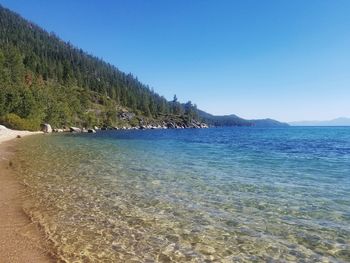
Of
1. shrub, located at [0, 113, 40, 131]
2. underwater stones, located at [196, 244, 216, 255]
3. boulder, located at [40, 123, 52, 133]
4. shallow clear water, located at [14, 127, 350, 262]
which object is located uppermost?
shrub, located at [0, 113, 40, 131]

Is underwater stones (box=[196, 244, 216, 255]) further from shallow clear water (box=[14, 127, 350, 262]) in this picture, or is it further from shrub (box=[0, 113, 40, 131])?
shrub (box=[0, 113, 40, 131])

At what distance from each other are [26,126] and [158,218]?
86.2 meters

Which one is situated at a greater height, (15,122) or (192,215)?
(15,122)

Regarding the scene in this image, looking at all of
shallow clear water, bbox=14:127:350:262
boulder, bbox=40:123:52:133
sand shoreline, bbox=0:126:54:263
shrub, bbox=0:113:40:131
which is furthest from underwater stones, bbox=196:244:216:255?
boulder, bbox=40:123:52:133

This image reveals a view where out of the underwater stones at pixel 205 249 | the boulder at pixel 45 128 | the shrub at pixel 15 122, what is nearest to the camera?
the underwater stones at pixel 205 249

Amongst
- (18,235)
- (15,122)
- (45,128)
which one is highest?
(15,122)

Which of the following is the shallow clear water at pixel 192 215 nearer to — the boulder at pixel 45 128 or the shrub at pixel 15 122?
the shrub at pixel 15 122

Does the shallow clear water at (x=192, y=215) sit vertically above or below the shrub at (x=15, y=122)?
below

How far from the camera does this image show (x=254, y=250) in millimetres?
10445

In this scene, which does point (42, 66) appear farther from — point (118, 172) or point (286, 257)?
point (286, 257)

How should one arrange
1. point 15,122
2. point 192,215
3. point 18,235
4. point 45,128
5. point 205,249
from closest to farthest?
point 205,249, point 18,235, point 192,215, point 15,122, point 45,128

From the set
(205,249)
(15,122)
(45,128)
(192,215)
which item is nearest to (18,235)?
(205,249)

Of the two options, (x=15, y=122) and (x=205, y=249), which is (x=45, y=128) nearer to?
(x=15, y=122)

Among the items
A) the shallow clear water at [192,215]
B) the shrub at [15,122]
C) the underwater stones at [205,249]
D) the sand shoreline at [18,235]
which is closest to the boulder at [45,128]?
the shrub at [15,122]
